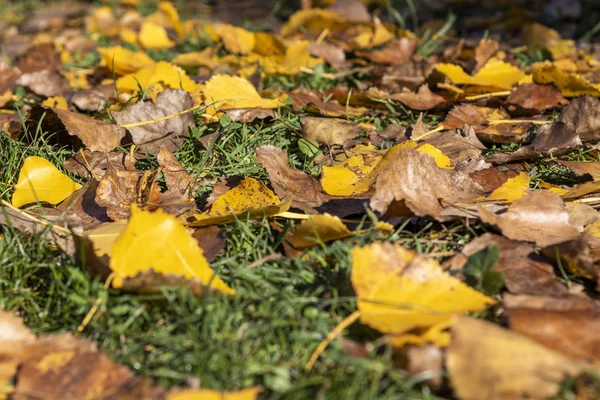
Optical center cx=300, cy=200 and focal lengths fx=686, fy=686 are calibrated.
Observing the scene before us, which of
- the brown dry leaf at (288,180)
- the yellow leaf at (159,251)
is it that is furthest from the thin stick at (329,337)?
the brown dry leaf at (288,180)

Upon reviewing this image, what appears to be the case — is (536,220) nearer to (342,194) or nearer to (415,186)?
(415,186)

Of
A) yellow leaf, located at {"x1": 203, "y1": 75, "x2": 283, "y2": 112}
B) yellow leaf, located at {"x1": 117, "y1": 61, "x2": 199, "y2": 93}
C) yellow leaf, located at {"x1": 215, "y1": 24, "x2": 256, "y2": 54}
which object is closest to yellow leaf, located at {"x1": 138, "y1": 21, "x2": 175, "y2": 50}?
yellow leaf, located at {"x1": 215, "y1": 24, "x2": 256, "y2": 54}

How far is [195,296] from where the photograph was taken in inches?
60.8

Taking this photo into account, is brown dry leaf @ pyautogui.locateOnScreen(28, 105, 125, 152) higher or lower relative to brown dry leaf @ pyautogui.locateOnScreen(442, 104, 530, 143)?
higher

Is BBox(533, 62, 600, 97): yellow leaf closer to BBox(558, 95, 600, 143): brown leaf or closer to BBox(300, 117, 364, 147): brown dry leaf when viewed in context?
BBox(558, 95, 600, 143): brown leaf

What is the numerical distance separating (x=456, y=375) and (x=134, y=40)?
3.43 meters

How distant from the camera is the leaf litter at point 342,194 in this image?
54.4 inches

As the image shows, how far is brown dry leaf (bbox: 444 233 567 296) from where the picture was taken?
1603 mm

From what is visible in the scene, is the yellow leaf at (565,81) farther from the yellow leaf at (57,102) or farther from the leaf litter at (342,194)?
the yellow leaf at (57,102)

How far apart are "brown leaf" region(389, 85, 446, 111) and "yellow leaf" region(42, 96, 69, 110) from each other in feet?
4.32

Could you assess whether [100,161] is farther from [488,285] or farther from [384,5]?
[384,5]

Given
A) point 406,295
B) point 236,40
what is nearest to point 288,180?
point 406,295

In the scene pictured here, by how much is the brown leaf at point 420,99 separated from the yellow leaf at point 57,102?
1317mm

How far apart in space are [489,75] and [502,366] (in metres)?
1.91
